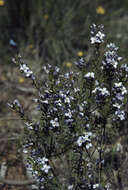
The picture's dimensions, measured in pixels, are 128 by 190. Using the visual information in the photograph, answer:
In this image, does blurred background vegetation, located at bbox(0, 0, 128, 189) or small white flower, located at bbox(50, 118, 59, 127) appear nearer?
small white flower, located at bbox(50, 118, 59, 127)

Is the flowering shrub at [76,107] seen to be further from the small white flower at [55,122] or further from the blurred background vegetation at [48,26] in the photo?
the blurred background vegetation at [48,26]

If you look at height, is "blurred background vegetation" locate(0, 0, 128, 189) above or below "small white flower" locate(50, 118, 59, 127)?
above

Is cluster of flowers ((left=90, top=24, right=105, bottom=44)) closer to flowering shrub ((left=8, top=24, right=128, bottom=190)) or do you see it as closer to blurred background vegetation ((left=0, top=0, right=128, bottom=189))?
flowering shrub ((left=8, top=24, right=128, bottom=190))

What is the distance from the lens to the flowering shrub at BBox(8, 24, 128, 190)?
2.00 metres

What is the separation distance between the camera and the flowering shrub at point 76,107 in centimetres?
200

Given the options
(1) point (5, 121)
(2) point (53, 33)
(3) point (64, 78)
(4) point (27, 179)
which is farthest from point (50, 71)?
(2) point (53, 33)

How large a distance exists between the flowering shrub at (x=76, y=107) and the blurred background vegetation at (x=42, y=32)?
167 cm

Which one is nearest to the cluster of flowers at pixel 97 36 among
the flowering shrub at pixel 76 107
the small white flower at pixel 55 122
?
the flowering shrub at pixel 76 107

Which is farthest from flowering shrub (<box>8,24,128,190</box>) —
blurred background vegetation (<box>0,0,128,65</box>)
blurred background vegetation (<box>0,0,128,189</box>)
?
blurred background vegetation (<box>0,0,128,65</box>)

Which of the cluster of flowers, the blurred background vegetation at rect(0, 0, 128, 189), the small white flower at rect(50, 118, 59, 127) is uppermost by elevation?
the blurred background vegetation at rect(0, 0, 128, 189)

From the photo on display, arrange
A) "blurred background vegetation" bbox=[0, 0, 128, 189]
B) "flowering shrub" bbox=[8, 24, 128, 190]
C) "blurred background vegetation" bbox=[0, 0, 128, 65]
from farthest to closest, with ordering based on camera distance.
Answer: "blurred background vegetation" bbox=[0, 0, 128, 65], "blurred background vegetation" bbox=[0, 0, 128, 189], "flowering shrub" bbox=[8, 24, 128, 190]

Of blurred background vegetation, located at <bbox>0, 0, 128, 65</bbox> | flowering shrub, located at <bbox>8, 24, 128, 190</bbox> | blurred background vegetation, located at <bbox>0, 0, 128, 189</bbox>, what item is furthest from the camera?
blurred background vegetation, located at <bbox>0, 0, 128, 65</bbox>

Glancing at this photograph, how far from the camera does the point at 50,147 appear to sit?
2.22 m

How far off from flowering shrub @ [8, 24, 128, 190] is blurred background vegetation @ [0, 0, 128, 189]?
1.67 m
